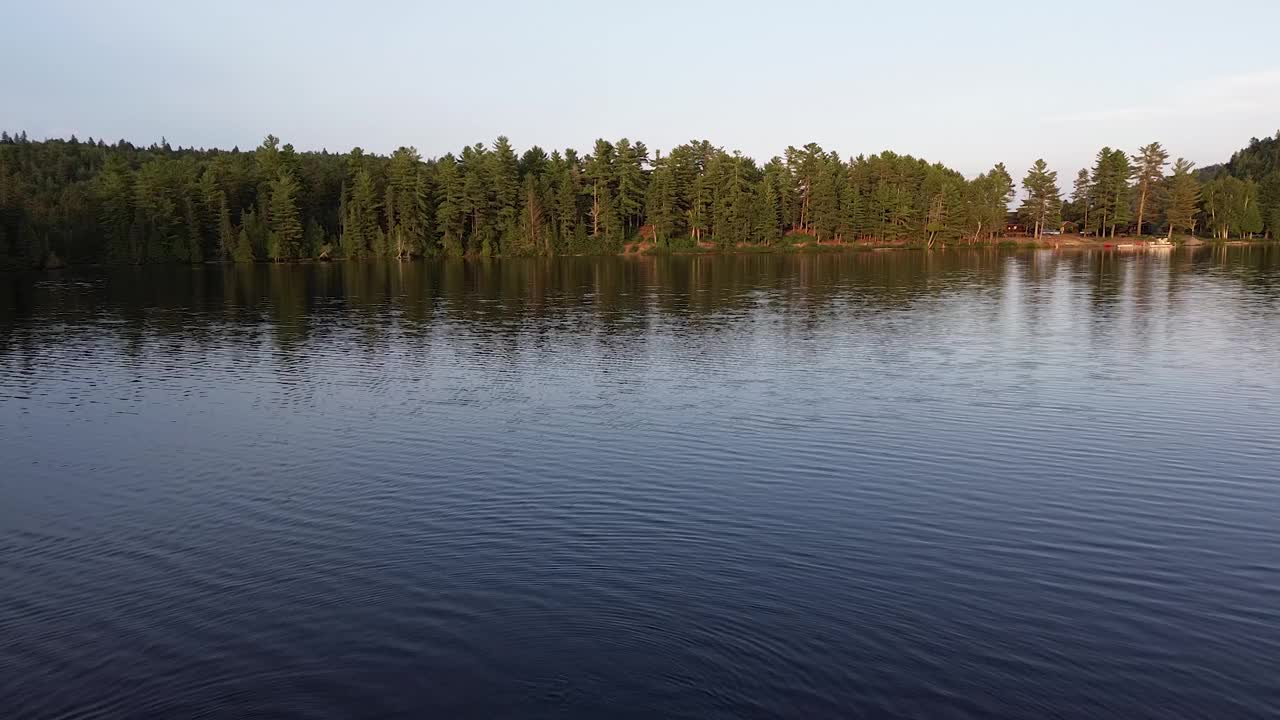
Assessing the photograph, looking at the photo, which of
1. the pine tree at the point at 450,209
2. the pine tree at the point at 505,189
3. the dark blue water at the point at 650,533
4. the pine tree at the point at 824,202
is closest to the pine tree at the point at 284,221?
the pine tree at the point at 450,209

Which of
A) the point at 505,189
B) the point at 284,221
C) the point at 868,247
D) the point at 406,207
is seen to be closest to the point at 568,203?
the point at 505,189

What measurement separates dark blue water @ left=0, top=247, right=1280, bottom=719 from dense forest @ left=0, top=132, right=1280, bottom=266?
113806 mm

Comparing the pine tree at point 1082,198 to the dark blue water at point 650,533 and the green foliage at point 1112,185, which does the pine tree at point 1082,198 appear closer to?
the green foliage at point 1112,185

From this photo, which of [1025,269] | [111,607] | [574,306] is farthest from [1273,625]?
[1025,269]

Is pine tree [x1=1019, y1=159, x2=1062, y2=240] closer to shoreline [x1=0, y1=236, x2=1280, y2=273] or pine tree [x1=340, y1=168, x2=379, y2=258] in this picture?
shoreline [x1=0, y1=236, x2=1280, y2=273]

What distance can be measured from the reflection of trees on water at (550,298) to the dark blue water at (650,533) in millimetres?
9066

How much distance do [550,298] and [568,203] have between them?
285 feet

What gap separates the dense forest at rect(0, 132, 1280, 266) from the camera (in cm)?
13875

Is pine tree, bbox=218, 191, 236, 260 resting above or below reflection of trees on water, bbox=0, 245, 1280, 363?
above

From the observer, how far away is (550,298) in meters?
69.2

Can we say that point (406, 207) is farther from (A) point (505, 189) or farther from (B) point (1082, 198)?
(B) point (1082, 198)

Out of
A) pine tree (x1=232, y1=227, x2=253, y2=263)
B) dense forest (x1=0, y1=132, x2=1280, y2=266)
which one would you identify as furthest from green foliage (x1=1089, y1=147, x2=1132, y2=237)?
pine tree (x1=232, y1=227, x2=253, y2=263)

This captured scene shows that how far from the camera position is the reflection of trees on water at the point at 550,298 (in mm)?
47719

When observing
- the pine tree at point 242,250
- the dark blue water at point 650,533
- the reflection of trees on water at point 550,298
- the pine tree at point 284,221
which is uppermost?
the pine tree at point 284,221
